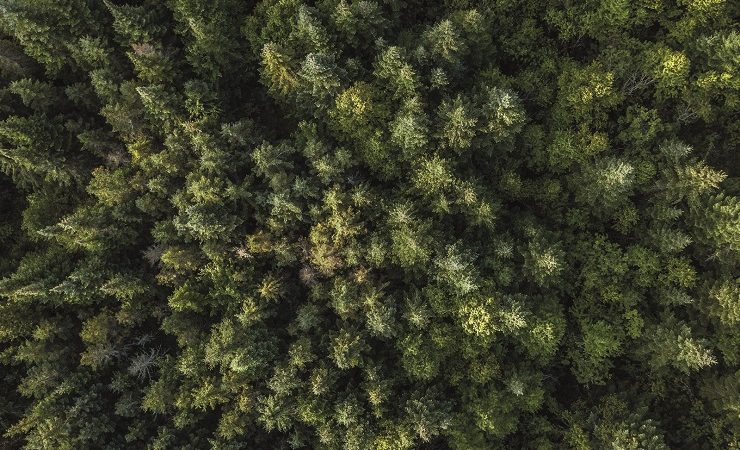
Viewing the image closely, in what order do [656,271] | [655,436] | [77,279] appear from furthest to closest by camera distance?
1. [656,271]
2. [77,279]
3. [655,436]

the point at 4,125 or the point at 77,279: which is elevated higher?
the point at 4,125

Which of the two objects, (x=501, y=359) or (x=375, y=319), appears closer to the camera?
(x=375, y=319)

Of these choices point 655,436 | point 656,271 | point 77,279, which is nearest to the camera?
point 655,436

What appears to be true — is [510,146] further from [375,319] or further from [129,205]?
[129,205]

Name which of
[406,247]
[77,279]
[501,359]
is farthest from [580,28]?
[77,279]

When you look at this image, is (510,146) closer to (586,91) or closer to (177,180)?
(586,91)

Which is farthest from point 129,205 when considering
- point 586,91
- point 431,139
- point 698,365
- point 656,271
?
point 698,365

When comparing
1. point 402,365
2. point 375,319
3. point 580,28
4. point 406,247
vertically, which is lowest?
point 402,365
